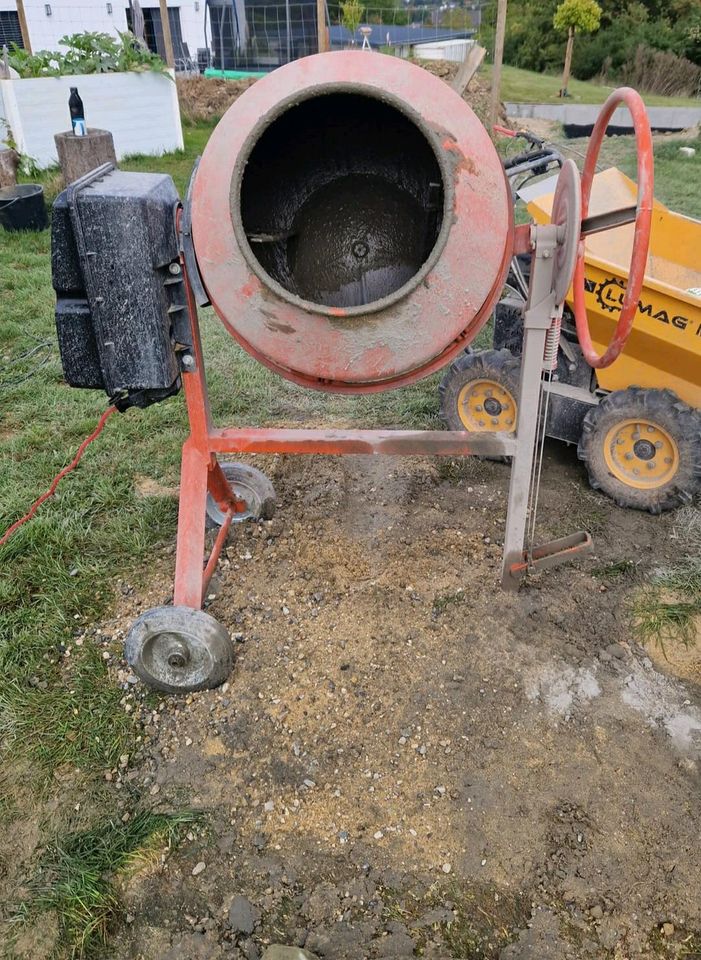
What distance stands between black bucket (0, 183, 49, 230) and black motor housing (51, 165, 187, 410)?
517cm

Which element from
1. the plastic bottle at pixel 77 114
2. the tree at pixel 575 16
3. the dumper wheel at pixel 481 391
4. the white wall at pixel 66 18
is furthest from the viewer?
the white wall at pixel 66 18

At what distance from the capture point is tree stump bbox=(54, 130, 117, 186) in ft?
21.9

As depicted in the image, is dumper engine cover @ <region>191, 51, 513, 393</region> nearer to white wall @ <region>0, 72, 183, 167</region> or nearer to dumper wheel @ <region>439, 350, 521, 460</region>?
dumper wheel @ <region>439, 350, 521, 460</region>

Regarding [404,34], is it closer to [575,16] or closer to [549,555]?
[575,16]

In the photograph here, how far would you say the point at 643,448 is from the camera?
3.21 meters

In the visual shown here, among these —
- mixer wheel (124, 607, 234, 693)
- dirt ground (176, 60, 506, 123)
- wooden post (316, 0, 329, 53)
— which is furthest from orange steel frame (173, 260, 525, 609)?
dirt ground (176, 60, 506, 123)

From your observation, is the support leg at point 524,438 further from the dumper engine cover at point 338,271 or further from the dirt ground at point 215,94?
the dirt ground at point 215,94

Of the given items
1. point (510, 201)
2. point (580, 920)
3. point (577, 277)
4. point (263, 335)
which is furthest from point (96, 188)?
point (580, 920)

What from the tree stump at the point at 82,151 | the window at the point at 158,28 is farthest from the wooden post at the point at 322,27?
the window at the point at 158,28

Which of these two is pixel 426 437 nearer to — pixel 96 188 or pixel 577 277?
pixel 577 277

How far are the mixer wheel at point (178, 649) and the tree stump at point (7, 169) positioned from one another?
258 inches

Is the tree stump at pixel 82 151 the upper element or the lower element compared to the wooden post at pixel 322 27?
lower

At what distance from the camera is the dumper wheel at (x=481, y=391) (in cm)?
342

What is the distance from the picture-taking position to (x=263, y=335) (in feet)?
6.90
